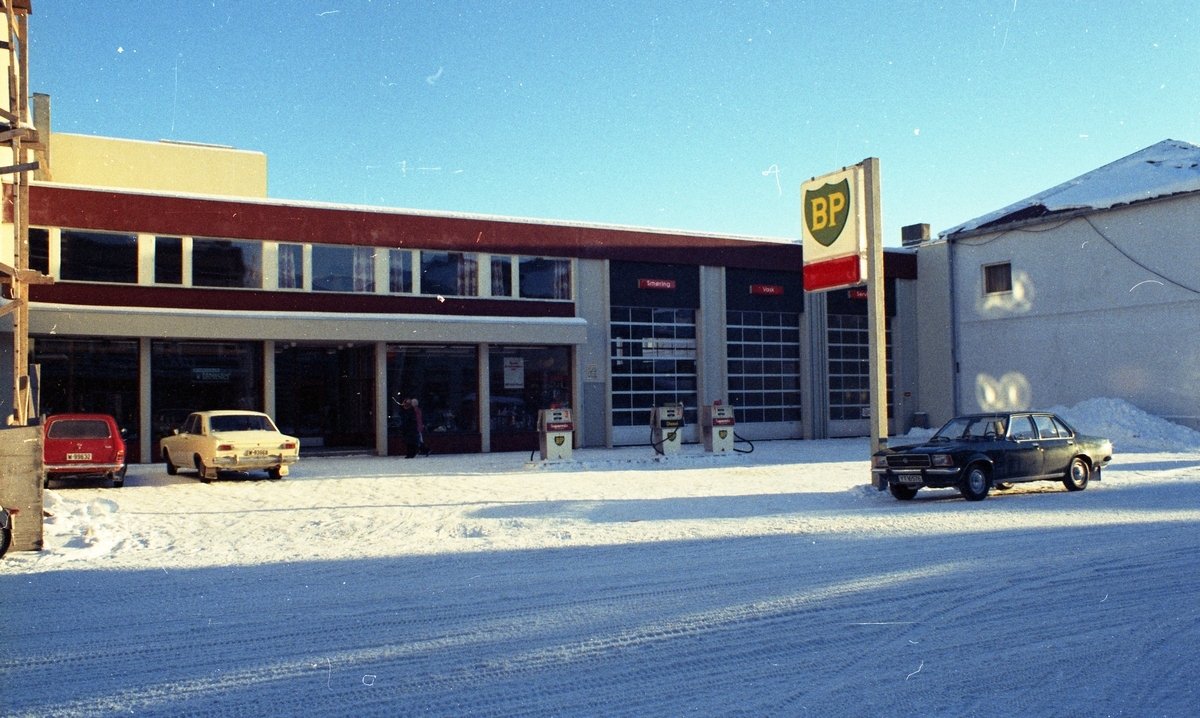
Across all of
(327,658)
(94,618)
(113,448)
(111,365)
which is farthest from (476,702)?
(111,365)

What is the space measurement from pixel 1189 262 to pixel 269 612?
93.1 feet

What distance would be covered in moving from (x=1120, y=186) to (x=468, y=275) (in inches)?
799

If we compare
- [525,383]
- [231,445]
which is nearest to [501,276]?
[525,383]

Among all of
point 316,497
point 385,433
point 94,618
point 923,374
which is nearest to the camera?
point 94,618

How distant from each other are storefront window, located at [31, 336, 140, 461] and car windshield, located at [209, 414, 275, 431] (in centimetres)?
466

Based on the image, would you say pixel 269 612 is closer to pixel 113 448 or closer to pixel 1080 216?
pixel 113 448

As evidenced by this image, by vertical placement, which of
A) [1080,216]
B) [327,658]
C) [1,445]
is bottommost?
[327,658]

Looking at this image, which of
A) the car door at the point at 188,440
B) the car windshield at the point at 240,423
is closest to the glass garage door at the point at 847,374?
the car windshield at the point at 240,423

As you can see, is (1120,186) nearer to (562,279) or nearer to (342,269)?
(562,279)

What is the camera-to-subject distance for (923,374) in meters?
36.1


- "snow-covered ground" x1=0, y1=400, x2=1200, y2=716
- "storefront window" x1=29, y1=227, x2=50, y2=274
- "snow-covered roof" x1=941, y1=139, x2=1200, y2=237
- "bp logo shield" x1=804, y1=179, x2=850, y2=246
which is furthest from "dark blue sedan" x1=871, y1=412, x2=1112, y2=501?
"storefront window" x1=29, y1=227, x2=50, y2=274

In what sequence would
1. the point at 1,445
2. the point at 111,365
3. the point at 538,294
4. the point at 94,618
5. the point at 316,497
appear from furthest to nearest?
the point at 538,294 → the point at 111,365 → the point at 316,497 → the point at 1,445 → the point at 94,618

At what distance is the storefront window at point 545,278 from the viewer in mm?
28406

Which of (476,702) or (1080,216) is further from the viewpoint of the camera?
(1080,216)
